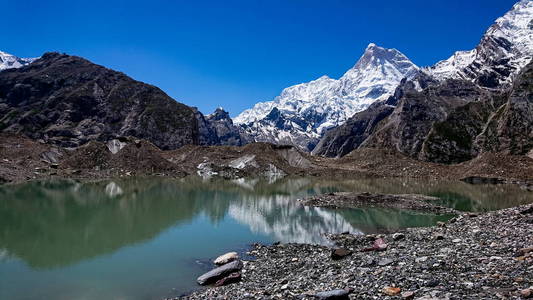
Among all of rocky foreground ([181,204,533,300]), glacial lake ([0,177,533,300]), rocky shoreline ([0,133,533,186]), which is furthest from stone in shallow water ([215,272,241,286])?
rocky shoreline ([0,133,533,186])

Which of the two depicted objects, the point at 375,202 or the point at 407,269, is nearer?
the point at 407,269

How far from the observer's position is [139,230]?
3888 centimetres

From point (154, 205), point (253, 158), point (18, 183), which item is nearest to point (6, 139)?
point (18, 183)

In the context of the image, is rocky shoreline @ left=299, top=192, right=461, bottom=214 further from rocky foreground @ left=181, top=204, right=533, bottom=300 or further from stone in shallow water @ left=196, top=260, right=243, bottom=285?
stone in shallow water @ left=196, top=260, right=243, bottom=285

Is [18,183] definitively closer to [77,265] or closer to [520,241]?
[77,265]

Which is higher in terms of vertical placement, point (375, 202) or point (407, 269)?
point (407, 269)

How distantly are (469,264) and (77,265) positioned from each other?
2406cm

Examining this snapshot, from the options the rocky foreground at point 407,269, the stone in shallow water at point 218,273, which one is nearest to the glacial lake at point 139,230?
Result: the stone in shallow water at point 218,273

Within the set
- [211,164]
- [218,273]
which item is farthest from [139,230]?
[211,164]

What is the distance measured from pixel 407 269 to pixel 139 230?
2852cm

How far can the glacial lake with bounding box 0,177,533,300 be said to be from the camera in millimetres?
22984

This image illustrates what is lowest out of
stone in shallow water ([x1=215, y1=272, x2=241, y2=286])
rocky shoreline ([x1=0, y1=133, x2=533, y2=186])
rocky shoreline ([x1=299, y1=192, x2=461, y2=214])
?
stone in shallow water ([x1=215, y1=272, x2=241, y2=286])

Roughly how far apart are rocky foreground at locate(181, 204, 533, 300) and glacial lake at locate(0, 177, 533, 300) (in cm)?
440

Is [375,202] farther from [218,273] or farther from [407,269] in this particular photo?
[407,269]
